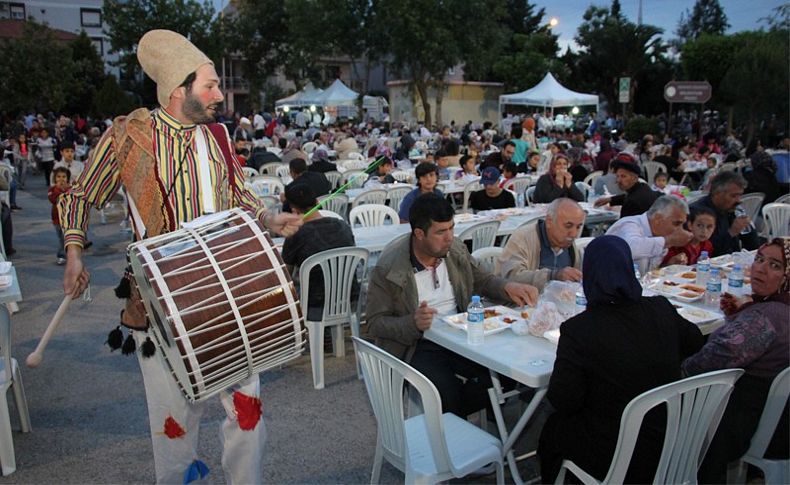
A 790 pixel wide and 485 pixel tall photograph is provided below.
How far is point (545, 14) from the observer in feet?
196

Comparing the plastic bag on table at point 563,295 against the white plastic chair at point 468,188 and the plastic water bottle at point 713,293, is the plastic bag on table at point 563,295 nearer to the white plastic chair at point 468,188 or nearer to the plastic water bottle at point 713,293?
the plastic water bottle at point 713,293

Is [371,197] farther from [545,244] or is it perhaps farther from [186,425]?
[186,425]

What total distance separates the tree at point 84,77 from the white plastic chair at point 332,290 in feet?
109

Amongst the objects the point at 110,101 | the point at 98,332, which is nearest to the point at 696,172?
the point at 98,332

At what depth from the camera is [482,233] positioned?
20.7ft

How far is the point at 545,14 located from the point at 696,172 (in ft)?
164

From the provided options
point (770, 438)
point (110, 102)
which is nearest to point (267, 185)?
point (770, 438)

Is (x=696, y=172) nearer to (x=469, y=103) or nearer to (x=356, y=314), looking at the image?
(x=356, y=314)

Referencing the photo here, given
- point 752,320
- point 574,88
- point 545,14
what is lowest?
point 752,320

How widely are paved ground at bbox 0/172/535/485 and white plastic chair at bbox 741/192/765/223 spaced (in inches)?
236

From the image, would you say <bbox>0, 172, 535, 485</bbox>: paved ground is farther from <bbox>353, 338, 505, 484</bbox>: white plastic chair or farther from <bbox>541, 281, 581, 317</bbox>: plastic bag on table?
<bbox>541, 281, 581, 317</bbox>: plastic bag on table

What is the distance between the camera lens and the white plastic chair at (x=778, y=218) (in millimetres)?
7629

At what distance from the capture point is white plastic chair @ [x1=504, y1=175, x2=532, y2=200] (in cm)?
1018

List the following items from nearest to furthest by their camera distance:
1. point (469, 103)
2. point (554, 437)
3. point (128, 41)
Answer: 1. point (554, 437)
2. point (469, 103)
3. point (128, 41)
